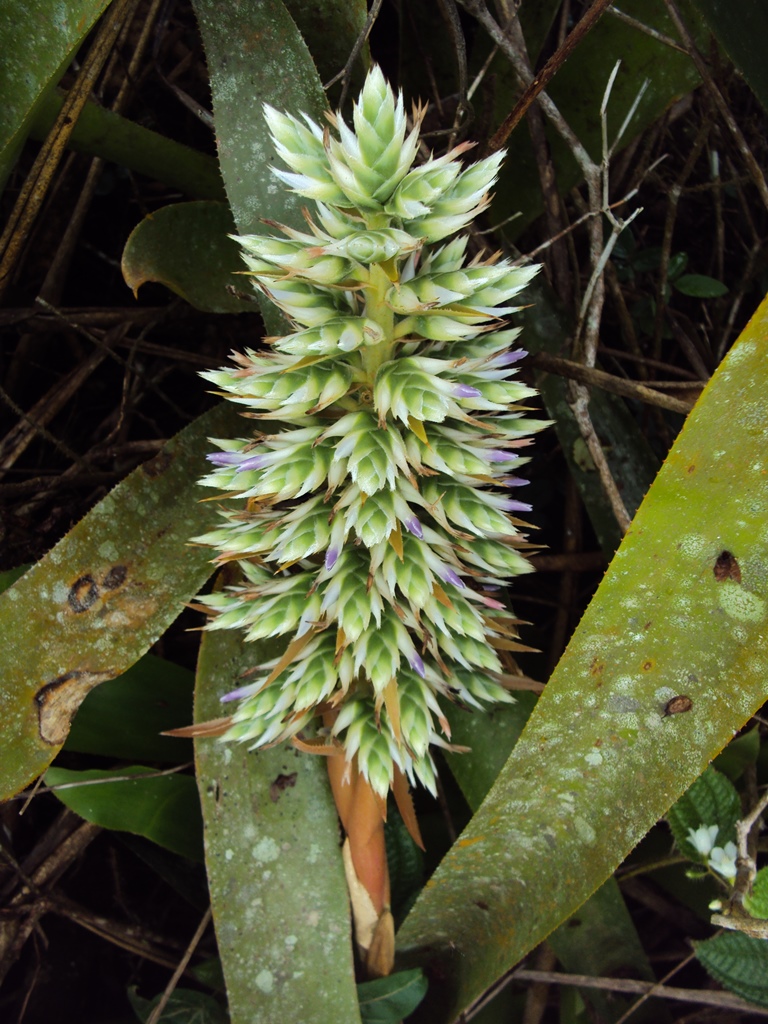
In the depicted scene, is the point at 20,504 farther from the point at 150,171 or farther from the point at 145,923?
the point at 145,923

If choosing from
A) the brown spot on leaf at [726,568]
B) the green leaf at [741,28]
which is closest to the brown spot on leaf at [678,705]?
the brown spot on leaf at [726,568]

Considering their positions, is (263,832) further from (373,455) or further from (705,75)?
(705,75)

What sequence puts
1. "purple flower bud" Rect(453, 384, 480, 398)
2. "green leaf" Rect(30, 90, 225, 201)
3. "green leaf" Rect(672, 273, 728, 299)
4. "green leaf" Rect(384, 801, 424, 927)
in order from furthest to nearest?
"green leaf" Rect(672, 273, 728, 299)
"green leaf" Rect(384, 801, 424, 927)
"green leaf" Rect(30, 90, 225, 201)
"purple flower bud" Rect(453, 384, 480, 398)

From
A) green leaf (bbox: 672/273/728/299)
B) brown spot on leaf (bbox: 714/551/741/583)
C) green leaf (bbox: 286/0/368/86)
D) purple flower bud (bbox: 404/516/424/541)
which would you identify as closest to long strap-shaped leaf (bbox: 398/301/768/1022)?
brown spot on leaf (bbox: 714/551/741/583)

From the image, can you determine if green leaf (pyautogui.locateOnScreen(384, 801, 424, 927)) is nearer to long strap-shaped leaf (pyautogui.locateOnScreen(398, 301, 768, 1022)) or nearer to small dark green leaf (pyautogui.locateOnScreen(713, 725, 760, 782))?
long strap-shaped leaf (pyautogui.locateOnScreen(398, 301, 768, 1022))

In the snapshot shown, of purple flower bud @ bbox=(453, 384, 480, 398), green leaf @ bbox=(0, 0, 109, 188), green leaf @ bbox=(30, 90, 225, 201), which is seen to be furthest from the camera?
green leaf @ bbox=(30, 90, 225, 201)

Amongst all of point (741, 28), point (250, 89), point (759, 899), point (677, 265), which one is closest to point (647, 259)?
point (677, 265)

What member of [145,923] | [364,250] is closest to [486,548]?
[364,250]
